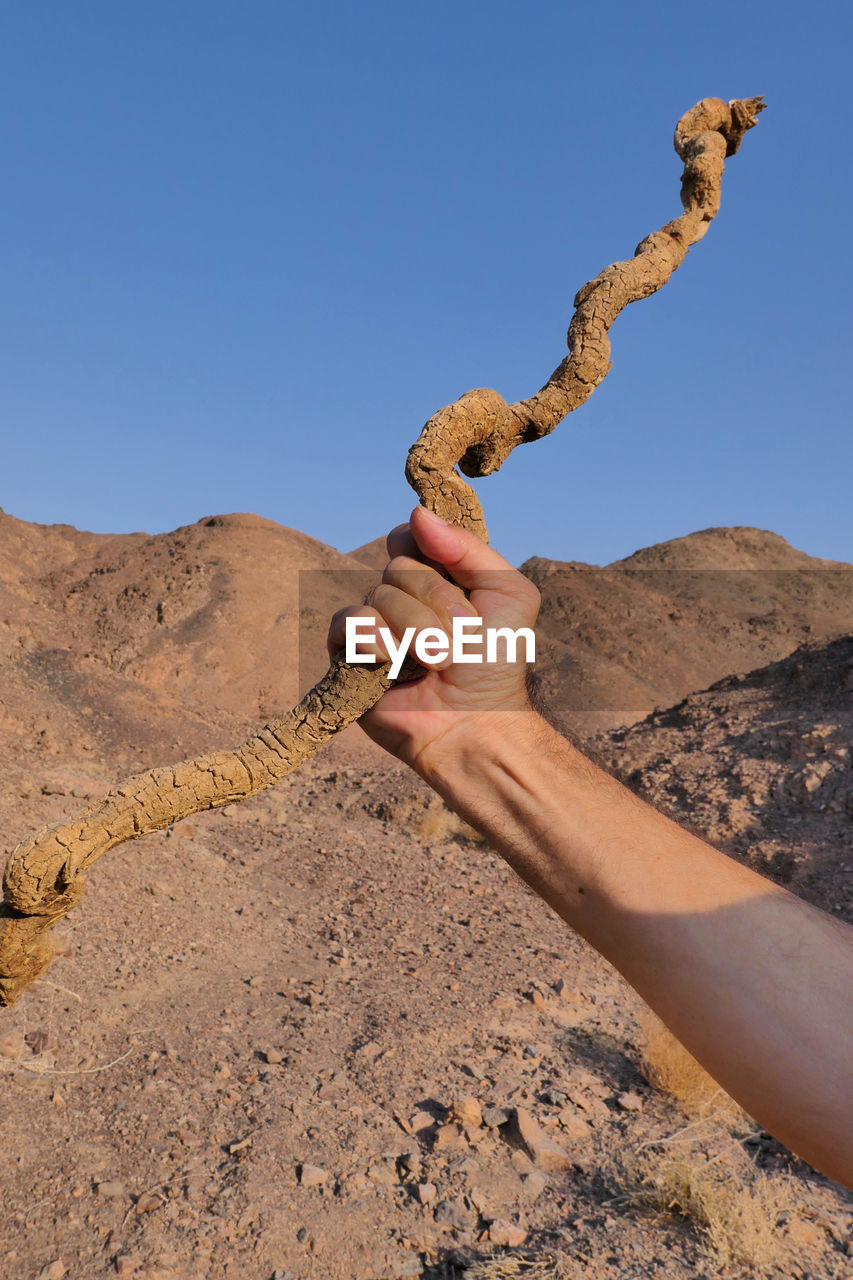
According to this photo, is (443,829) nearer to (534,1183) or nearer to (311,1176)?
(534,1183)

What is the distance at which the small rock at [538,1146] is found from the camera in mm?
3961

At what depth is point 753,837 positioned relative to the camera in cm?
869

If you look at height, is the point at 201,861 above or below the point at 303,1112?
above

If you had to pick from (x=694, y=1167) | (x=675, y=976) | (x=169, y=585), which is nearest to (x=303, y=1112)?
(x=694, y=1167)

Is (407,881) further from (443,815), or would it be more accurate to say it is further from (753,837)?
(753,837)

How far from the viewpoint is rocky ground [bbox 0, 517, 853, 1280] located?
340cm

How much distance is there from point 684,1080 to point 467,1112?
123 centimetres

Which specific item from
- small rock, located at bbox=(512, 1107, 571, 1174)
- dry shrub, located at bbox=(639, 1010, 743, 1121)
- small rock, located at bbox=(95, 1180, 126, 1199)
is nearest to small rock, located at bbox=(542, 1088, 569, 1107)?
small rock, located at bbox=(512, 1107, 571, 1174)

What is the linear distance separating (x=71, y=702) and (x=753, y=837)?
10.3 meters

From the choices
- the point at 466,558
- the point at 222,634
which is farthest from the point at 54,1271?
the point at 222,634

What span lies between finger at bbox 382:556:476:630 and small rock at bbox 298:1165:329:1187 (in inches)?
116

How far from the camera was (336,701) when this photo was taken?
7.14 feet

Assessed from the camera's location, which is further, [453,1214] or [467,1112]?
[467,1112]

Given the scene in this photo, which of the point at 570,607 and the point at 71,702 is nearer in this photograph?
the point at 71,702
